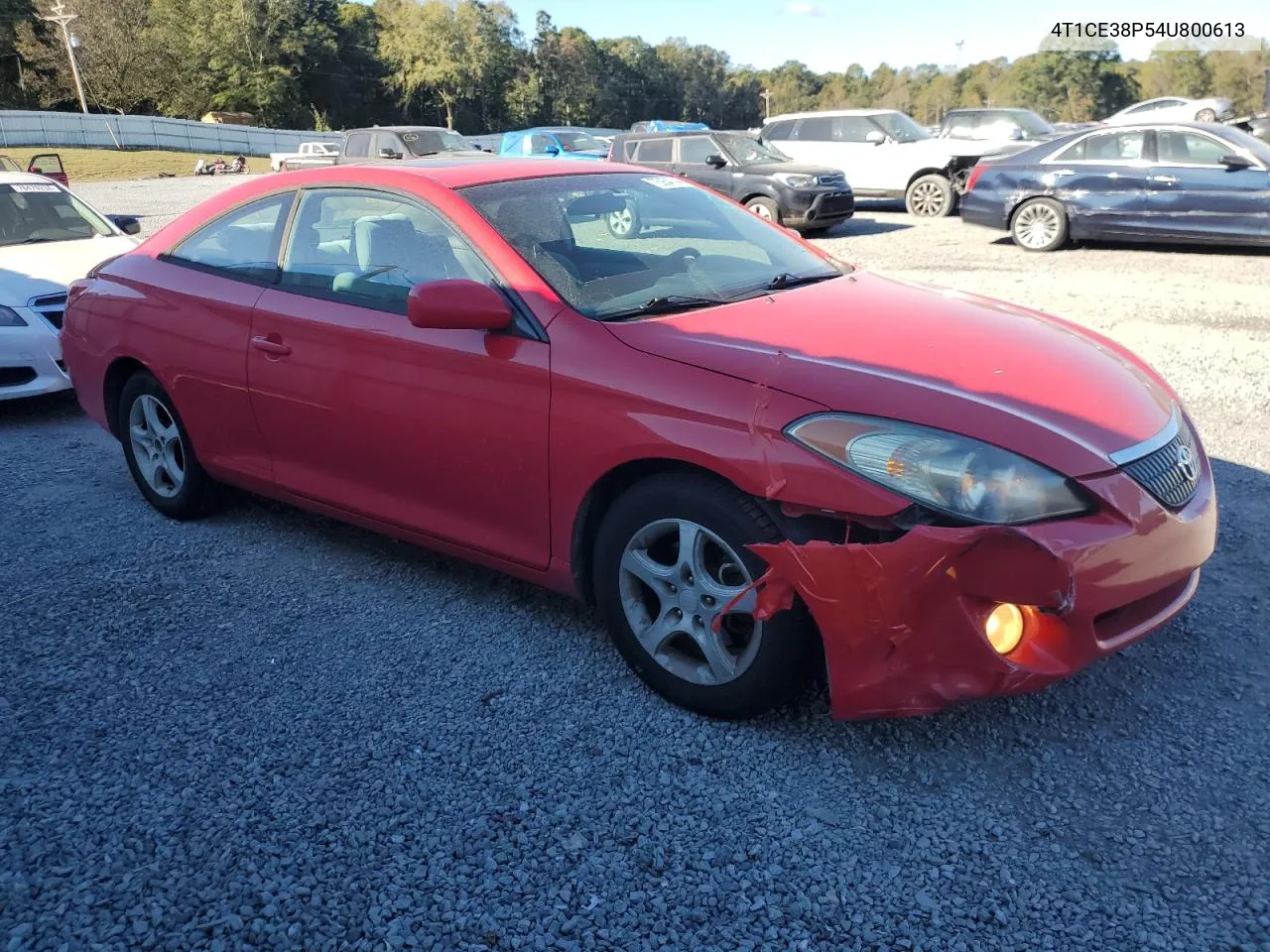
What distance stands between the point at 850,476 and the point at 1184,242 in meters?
11.1

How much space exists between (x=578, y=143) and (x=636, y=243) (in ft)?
61.2

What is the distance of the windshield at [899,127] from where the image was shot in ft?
55.1

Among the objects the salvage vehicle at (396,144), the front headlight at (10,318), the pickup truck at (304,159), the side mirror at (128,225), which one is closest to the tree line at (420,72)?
the pickup truck at (304,159)

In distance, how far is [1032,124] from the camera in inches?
714

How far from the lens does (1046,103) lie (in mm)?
78375

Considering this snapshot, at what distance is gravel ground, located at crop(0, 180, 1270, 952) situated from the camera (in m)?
2.31

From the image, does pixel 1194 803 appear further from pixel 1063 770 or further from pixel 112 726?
pixel 112 726

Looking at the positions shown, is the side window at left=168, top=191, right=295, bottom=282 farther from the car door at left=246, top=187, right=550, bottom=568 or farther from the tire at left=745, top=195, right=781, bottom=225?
the tire at left=745, top=195, right=781, bottom=225

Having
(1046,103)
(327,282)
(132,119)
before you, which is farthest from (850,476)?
(1046,103)

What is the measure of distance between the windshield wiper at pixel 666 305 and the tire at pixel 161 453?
2.29 meters

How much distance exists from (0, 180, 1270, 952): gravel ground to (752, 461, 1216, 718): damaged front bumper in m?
0.33

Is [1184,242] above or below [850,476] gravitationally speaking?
below

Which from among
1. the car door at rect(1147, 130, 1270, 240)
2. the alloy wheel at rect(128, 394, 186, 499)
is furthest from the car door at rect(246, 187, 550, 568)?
the car door at rect(1147, 130, 1270, 240)

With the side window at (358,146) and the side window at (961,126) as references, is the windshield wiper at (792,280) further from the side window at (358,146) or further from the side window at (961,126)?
the side window at (358,146)
